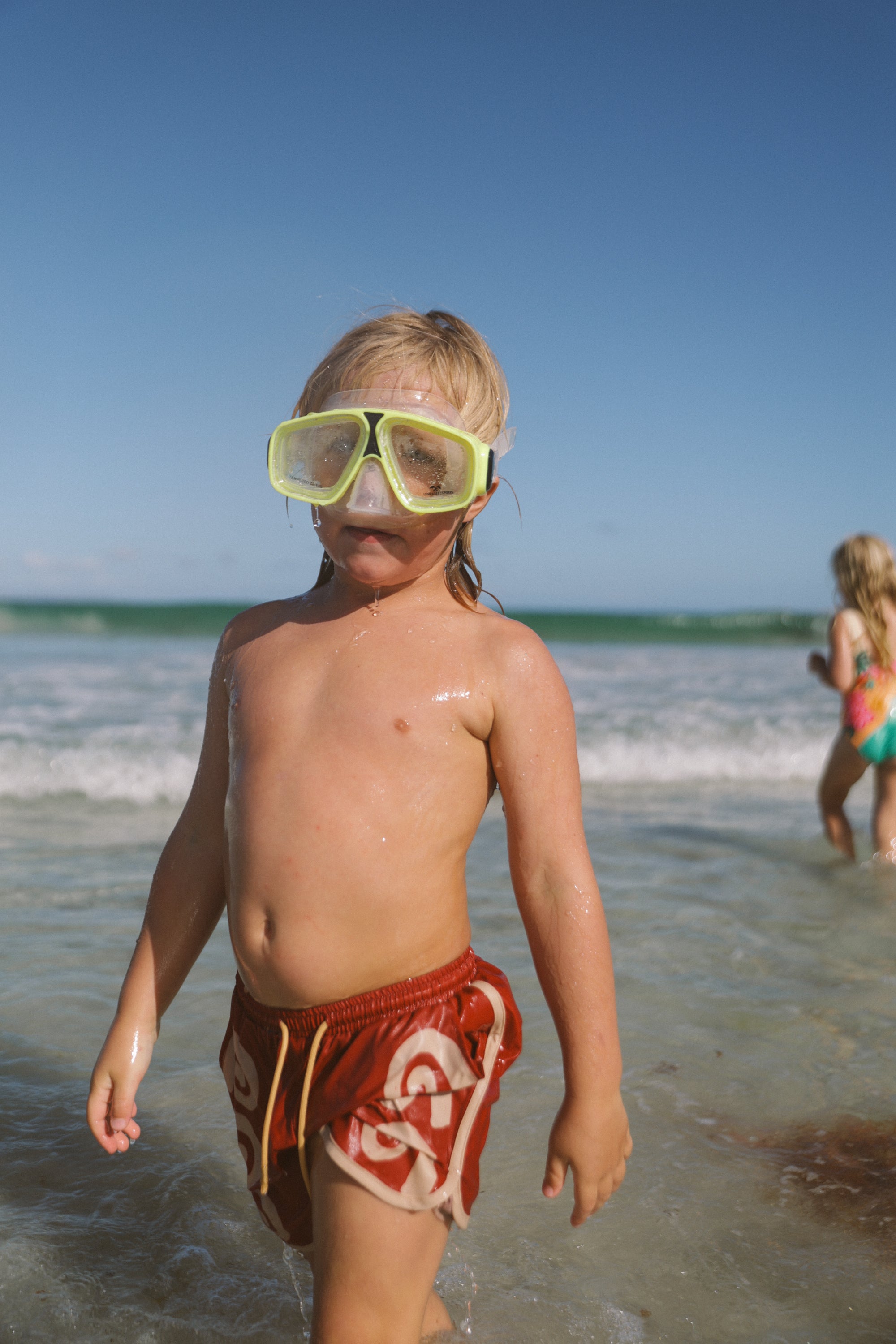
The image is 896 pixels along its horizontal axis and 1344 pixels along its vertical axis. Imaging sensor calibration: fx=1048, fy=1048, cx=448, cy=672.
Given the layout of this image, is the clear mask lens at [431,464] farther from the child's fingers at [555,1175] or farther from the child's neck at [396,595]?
the child's fingers at [555,1175]

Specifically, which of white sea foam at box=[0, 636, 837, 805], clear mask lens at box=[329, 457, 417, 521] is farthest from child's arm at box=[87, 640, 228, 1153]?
white sea foam at box=[0, 636, 837, 805]

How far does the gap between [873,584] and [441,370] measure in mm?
4871

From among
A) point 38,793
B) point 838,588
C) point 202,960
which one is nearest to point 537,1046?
point 202,960

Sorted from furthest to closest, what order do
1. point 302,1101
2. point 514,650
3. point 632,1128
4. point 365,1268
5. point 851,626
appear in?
point 851,626
point 632,1128
point 514,650
point 302,1101
point 365,1268

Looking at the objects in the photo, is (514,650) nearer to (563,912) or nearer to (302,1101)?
(563,912)

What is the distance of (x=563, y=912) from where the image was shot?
5.86 feet

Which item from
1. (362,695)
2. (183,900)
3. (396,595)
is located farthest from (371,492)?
(183,900)

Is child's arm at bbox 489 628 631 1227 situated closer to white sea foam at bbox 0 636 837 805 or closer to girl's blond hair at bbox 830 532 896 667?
girl's blond hair at bbox 830 532 896 667

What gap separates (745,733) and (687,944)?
21.4ft

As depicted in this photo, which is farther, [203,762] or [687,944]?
[687,944]

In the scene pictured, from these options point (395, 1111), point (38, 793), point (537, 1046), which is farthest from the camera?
point (38, 793)

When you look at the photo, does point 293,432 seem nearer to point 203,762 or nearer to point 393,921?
point 203,762

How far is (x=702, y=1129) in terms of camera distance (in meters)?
2.89

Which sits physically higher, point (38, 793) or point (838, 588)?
point (838, 588)
